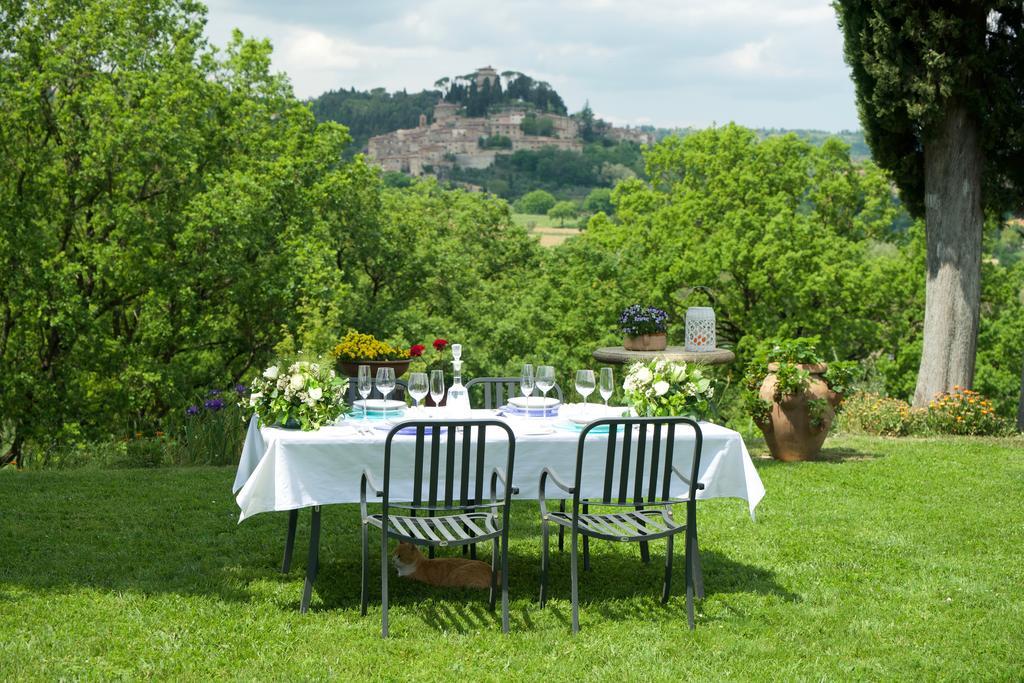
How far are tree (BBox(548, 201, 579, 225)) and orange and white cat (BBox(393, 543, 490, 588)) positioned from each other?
2778cm

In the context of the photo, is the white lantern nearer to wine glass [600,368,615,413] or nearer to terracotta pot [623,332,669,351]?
terracotta pot [623,332,669,351]

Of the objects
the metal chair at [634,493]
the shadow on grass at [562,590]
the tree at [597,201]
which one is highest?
the tree at [597,201]

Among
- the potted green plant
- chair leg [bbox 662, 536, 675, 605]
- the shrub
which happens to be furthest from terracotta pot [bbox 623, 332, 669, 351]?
chair leg [bbox 662, 536, 675, 605]

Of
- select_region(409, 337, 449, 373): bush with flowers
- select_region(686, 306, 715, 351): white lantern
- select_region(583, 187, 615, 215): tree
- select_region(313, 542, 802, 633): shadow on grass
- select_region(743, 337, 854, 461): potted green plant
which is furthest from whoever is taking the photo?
select_region(583, 187, 615, 215): tree

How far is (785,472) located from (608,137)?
138ft

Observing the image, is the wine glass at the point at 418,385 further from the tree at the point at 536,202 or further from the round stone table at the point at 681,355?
the tree at the point at 536,202

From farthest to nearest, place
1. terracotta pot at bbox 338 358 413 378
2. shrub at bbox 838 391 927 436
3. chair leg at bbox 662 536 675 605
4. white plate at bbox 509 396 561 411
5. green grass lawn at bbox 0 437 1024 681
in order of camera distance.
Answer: shrub at bbox 838 391 927 436 < terracotta pot at bbox 338 358 413 378 < white plate at bbox 509 396 561 411 < chair leg at bbox 662 536 675 605 < green grass lawn at bbox 0 437 1024 681

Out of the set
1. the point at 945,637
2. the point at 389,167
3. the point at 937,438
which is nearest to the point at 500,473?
the point at 945,637

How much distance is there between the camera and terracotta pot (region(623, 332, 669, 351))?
365 inches

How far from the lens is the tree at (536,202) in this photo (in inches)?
1439

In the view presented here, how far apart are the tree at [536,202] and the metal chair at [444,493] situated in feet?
102

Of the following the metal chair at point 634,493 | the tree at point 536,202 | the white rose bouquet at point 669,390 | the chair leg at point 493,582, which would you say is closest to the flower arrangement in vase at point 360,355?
the chair leg at point 493,582

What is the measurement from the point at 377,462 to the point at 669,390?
4.66ft

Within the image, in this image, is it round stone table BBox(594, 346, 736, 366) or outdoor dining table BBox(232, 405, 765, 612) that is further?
round stone table BBox(594, 346, 736, 366)
